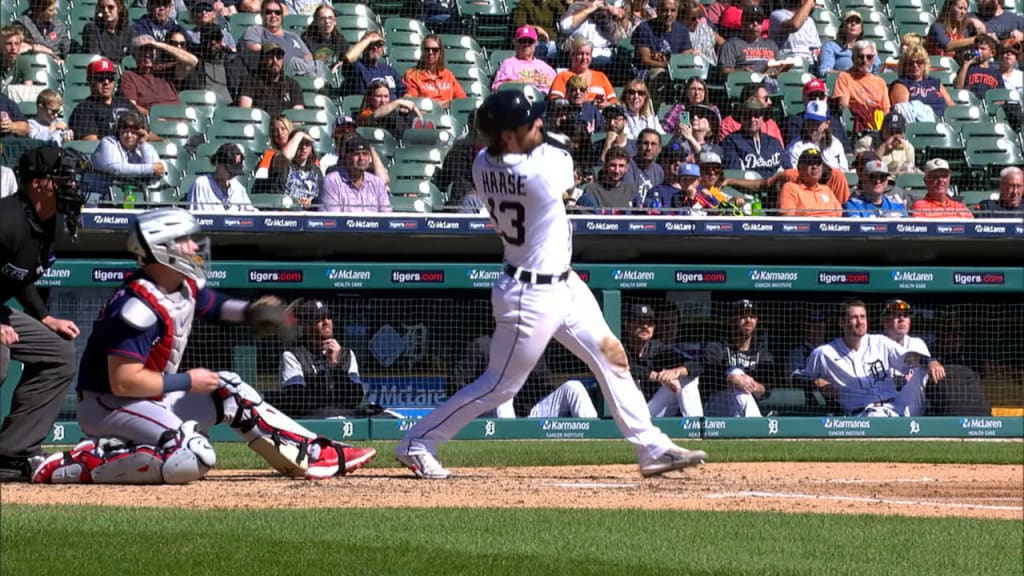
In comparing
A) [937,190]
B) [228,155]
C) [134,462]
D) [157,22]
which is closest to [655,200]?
[937,190]

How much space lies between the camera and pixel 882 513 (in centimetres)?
743

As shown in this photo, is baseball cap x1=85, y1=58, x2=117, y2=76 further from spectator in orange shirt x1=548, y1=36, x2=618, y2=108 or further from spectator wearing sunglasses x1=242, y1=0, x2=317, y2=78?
spectator in orange shirt x1=548, y1=36, x2=618, y2=108

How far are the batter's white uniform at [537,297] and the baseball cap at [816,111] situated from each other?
21.5 feet

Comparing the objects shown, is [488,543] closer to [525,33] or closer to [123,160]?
[123,160]

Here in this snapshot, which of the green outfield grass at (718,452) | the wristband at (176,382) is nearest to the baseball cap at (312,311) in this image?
the green outfield grass at (718,452)

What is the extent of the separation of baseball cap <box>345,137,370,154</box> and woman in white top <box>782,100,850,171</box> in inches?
149

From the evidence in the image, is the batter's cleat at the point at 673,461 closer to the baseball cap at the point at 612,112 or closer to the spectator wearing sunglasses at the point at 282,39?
the baseball cap at the point at 612,112

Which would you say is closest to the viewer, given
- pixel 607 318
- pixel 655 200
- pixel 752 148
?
pixel 607 318

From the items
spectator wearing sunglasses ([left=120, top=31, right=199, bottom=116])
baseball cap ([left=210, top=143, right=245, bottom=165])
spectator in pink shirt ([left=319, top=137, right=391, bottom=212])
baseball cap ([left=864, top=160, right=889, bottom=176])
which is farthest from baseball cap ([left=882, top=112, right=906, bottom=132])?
spectator wearing sunglasses ([left=120, top=31, right=199, bottom=116])

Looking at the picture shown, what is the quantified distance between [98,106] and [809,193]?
578 cm

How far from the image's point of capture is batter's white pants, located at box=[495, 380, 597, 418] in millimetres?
11477

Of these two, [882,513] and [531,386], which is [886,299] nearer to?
[531,386]

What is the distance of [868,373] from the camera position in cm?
1182

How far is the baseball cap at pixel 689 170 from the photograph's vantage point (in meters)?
12.2
